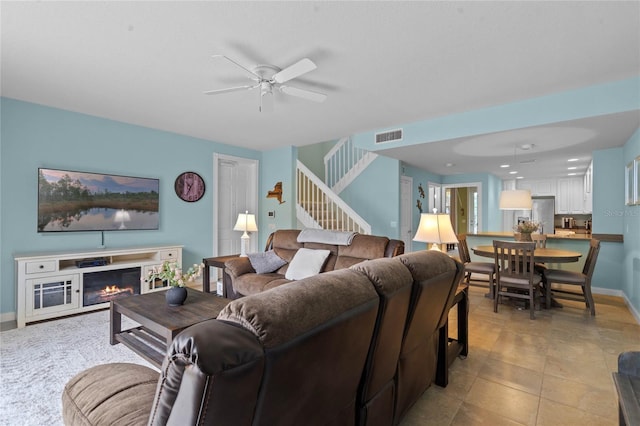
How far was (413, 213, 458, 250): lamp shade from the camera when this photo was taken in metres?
2.88

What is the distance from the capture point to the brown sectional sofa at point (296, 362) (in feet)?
2.43

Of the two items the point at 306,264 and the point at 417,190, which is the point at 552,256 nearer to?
the point at 306,264

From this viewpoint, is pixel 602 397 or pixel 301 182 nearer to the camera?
pixel 602 397

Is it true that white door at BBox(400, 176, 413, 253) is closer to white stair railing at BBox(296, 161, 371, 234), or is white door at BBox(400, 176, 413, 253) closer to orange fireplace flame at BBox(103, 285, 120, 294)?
white stair railing at BBox(296, 161, 371, 234)

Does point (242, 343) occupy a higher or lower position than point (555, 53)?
lower

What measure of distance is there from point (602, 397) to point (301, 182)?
4.91 meters

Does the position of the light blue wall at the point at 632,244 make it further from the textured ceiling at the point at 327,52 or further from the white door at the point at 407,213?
the white door at the point at 407,213

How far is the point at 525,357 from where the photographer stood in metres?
2.68

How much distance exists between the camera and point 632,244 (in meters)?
3.90

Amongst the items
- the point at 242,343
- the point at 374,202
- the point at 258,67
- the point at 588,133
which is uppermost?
the point at 258,67

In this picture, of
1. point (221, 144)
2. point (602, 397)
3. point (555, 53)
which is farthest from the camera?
point (221, 144)

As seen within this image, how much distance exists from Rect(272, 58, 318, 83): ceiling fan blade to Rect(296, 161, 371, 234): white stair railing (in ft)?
10.6

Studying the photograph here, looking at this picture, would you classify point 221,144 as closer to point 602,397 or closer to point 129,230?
point 129,230

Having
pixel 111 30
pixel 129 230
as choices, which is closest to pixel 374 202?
pixel 129 230
